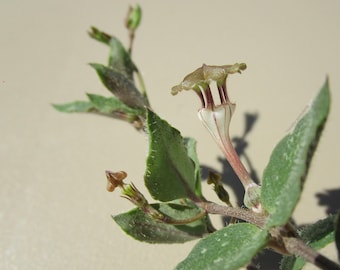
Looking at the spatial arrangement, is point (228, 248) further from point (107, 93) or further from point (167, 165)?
point (107, 93)

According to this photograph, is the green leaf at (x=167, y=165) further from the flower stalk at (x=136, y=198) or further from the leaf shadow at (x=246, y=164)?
the leaf shadow at (x=246, y=164)

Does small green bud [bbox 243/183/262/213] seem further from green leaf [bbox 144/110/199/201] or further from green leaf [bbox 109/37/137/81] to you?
green leaf [bbox 109/37/137/81]

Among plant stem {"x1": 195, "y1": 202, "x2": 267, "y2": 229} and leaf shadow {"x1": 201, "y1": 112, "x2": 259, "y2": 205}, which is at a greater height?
leaf shadow {"x1": 201, "y1": 112, "x2": 259, "y2": 205}

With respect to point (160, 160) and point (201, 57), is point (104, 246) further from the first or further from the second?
point (201, 57)

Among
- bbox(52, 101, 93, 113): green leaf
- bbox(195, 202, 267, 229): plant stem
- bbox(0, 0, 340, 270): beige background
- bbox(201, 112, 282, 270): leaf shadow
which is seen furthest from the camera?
bbox(52, 101, 93, 113): green leaf

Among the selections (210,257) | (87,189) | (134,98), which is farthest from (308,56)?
(210,257)

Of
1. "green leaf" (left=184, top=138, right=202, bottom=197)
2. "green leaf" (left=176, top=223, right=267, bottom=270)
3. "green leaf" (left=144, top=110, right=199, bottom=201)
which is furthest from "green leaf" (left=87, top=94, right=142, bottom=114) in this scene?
"green leaf" (left=176, top=223, right=267, bottom=270)

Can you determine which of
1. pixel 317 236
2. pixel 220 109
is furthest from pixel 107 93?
pixel 317 236
